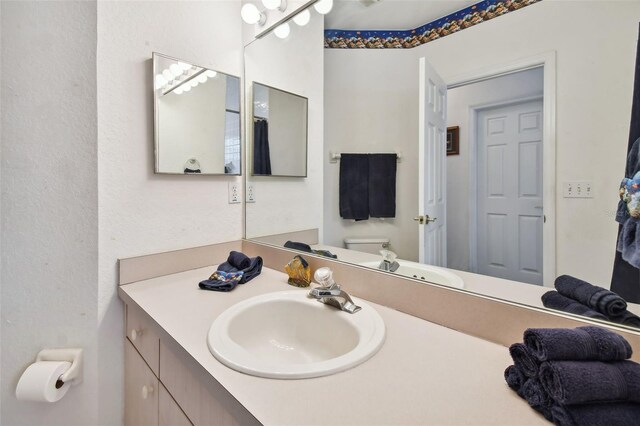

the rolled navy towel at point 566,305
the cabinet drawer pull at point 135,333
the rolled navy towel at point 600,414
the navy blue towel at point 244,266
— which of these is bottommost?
the cabinet drawer pull at point 135,333

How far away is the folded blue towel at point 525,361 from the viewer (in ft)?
1.76

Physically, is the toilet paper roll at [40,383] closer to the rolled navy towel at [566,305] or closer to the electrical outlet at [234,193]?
the electrical outlet at [234,193]

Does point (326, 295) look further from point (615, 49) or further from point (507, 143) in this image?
point (615, 49)

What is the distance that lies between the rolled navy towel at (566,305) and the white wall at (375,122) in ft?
1.25

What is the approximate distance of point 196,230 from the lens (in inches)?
55.3

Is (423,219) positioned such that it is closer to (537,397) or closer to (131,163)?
(537,397)

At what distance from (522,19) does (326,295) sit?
93cm

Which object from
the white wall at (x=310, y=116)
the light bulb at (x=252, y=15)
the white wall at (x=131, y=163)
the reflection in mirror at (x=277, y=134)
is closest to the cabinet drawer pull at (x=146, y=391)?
the white wall at (x=131, y=163)

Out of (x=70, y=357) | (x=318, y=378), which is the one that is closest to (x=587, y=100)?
Answer: (x=318, y=378)

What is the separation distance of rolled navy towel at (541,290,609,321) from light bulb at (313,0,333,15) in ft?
4.14

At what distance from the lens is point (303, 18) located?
134cm

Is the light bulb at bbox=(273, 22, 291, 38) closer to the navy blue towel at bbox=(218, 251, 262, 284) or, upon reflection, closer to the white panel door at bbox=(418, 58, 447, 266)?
the white panel door at bbox=(418, 58, 447, 266)

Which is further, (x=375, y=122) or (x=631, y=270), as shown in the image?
(x=375, y=122)

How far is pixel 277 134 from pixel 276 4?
59 cm
